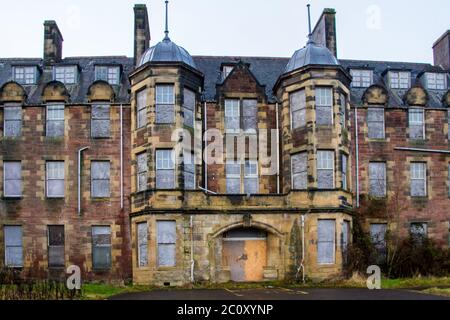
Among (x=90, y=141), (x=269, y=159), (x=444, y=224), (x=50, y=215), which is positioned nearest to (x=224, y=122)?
(x=269, y=159)

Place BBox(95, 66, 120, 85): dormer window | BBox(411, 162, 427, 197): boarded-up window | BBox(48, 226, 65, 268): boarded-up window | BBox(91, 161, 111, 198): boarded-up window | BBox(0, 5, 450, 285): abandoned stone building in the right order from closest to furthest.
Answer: BBox(0, 5, 450, 285): abandoned stone building < BBox(48, 226, 65, 268): boarded-up window < BBox(91, 161, 111, 198): boarded-up window < BBox(411, 162, 427, 197): boarded-up window < BBox(95, 66, 120, 85): dormer window

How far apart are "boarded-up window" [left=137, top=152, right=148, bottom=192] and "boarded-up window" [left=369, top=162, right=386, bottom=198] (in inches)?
453

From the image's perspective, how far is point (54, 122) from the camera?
108 ft

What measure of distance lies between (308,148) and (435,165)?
8125mm

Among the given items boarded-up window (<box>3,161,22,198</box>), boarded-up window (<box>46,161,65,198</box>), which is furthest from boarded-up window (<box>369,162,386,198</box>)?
boarded-up window (<box>3,161,22,198</box>)

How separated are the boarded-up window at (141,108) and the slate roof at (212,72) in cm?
193

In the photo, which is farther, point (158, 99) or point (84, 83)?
point (84, 83)

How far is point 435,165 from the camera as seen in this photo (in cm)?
3425

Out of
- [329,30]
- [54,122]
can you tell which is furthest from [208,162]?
[329,30]

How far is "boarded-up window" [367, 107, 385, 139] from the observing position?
1341 inches

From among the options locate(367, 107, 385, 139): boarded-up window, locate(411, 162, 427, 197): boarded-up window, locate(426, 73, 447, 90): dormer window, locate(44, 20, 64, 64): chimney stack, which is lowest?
locate(411, 162, 427, 197): boarded-up window

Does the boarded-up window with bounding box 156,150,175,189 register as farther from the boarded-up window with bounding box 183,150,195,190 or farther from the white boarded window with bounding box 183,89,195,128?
the white boarded window with bounding box 183,89,195,128

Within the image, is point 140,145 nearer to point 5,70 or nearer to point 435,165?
point 5,70

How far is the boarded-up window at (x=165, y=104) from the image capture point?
3006 cm
